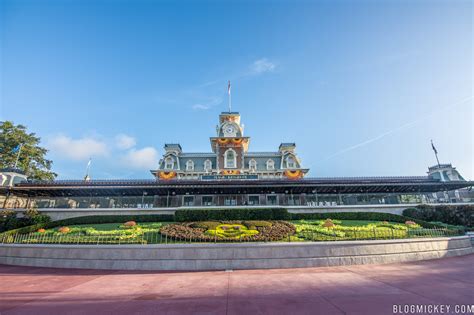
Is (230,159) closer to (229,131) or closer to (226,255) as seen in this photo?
(229,131)

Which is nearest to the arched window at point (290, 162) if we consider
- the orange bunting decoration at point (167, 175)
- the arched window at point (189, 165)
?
the arched window at point (189, 165)

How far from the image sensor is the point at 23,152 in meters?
39.2

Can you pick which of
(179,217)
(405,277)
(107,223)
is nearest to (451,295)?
(405,277)

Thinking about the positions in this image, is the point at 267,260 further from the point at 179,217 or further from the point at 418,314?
the point at 179,217

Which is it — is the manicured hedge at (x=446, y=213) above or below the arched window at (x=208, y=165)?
below

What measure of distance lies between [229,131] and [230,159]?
275 inches

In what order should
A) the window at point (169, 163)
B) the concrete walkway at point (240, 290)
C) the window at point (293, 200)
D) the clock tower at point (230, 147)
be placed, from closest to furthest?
the concrete walkway at point (240, 290)
the window at point (293, 200)
the clock tower at point (230, 147)
the window at point (169, 163)

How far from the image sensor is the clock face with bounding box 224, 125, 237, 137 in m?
48.2

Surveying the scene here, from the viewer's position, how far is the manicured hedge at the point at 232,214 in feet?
79.9

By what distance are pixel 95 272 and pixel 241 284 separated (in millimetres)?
8611

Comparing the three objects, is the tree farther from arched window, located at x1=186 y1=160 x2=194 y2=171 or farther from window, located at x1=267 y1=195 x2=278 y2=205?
window, located at x1=267 y1=195 x2=278 y2=205

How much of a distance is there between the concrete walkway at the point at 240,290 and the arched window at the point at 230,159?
35105 mm

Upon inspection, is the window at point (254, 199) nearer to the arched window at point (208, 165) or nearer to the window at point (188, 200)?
the window at point (188, 200)

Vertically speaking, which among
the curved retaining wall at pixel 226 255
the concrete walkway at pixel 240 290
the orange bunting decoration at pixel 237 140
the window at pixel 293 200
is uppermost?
the orange bunting decoration at pixel 237 140
